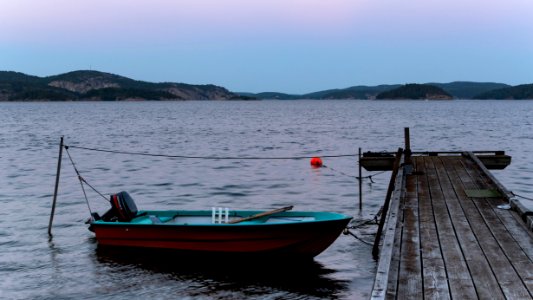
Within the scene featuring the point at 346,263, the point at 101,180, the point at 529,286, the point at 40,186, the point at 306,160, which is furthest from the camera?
the point at 306,160

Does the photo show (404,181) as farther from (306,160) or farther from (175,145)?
(175,145)

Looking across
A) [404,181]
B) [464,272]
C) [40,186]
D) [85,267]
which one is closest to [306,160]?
[40,186]

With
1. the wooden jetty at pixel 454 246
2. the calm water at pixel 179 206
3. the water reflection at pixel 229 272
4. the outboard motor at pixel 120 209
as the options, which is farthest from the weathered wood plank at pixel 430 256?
the outboard motor at pixel 120 209

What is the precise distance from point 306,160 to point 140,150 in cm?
1960

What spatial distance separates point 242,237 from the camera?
571 inches

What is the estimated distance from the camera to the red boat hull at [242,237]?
14055mm

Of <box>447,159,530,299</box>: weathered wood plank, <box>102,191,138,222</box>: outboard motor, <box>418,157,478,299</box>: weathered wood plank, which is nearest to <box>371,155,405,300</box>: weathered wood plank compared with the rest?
<box>418,157,478,299</box>: weathered wood plank

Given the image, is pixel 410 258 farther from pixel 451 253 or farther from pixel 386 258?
pixel 451 253

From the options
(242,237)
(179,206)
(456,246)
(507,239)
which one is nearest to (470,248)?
(456,246)

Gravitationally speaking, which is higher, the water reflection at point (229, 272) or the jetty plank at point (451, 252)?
the jetty plank at point (451, 252)

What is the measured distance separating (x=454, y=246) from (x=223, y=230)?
21.3 ft

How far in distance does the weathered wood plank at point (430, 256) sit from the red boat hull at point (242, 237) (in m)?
2.16

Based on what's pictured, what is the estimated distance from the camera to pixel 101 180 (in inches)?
1300

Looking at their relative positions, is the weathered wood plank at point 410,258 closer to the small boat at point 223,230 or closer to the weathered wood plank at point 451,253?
the weathered wood plank at point 451,253
